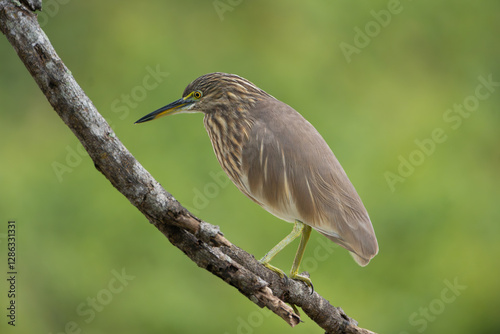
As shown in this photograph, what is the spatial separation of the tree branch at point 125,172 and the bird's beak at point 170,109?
50 centimetres

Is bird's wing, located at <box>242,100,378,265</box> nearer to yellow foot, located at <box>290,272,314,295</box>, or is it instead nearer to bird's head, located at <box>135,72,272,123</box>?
bird's head, located at <box>135,72,272,123</box>

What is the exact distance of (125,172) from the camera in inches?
84.4

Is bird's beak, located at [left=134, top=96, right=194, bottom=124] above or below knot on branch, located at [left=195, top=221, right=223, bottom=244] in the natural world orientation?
above

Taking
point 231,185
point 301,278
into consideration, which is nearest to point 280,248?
point 301,278

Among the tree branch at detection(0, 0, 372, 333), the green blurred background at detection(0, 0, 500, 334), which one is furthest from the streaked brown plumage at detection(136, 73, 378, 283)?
the green blurred background at detection(0, 0, 500, 334)

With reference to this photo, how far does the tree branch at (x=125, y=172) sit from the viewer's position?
2014mm

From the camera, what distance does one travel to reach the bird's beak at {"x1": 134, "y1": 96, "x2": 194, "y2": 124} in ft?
8.68

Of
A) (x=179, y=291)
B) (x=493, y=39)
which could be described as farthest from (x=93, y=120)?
(x=493, y=39)

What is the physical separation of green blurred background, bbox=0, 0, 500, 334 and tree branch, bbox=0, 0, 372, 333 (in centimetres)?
258

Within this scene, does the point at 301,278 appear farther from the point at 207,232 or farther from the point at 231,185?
the point at 231,185

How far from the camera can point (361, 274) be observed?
5.62 meters

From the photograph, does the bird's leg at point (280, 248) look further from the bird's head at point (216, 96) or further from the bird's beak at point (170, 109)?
the bird's beak at point (170, 109)

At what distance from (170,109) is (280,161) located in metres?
0.56

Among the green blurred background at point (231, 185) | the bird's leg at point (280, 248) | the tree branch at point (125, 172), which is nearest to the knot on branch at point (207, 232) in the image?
the tree branch at point (125, 172)
